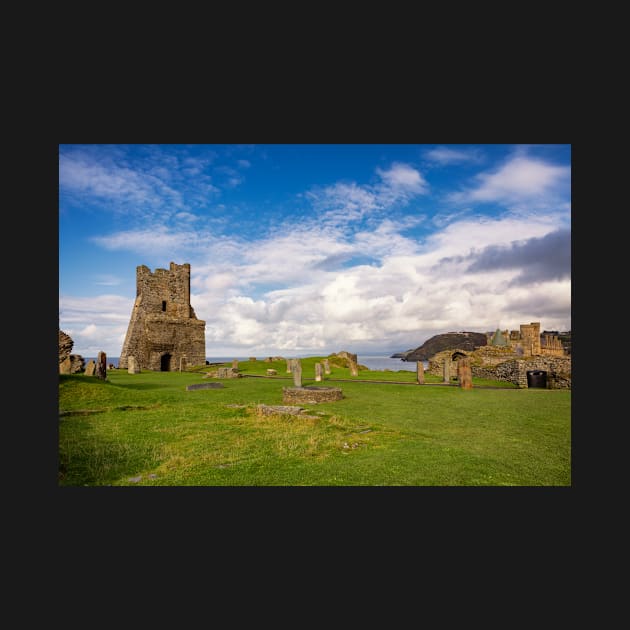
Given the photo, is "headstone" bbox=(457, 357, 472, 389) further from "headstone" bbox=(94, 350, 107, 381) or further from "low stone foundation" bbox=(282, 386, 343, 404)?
"headstone" bbox=(94, 350, 107, 381)

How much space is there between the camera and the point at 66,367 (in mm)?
19375

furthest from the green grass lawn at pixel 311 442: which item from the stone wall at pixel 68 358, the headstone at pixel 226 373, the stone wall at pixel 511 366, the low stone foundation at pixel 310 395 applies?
the headstone at pixel 226 373

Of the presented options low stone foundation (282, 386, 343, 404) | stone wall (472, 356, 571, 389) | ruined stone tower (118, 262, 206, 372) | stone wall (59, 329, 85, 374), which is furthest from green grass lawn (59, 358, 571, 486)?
ruined stone tower (118, 262, 206, 372)

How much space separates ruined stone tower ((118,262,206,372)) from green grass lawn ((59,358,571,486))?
82.7 ft

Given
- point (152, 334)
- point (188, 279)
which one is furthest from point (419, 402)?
point (188, 279)

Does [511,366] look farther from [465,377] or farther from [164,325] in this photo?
[164,325]

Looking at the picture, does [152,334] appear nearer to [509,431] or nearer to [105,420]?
[105,420]

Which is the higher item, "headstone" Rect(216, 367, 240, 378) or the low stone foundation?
the low stone foundation

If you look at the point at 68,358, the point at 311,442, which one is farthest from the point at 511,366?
the point at 68,358

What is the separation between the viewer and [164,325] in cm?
3834

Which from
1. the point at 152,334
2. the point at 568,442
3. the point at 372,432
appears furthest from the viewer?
the point at 152,334

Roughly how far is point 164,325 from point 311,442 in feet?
112

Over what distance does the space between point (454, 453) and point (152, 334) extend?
35.9m

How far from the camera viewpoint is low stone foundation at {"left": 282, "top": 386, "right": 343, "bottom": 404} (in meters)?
13.5
